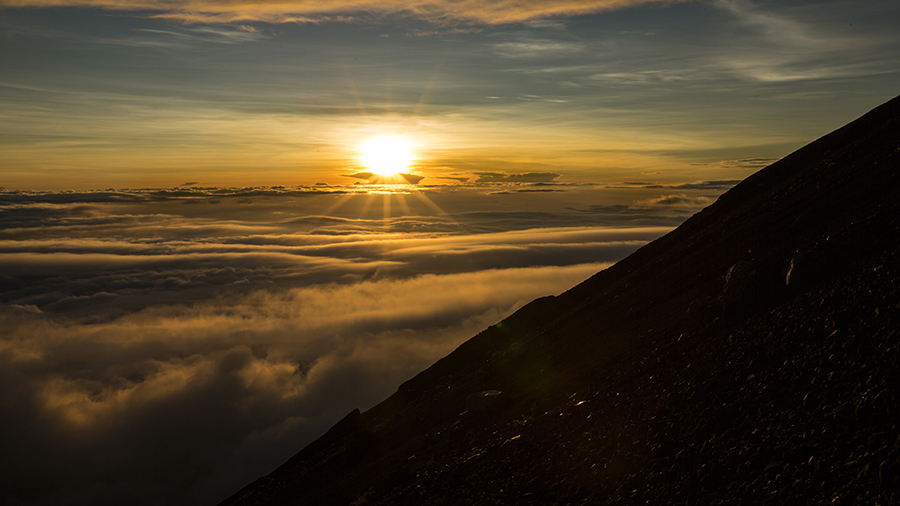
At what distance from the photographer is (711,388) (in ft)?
44.0

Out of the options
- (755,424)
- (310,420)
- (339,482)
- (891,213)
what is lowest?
(310,420)

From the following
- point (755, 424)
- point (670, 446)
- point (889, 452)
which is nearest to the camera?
point (889, 452)

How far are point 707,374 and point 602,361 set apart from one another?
6.99 meters

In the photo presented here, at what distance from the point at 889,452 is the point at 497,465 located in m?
10.9

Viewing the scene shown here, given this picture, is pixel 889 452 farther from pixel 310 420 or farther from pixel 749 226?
pixel 310 420

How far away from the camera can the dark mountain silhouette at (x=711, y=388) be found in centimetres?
999

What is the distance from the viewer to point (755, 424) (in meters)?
11.1

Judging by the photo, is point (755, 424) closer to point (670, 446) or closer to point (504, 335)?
point (670, 446)

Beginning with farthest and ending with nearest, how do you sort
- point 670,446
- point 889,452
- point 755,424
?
point 670,446
point 755,424
point 889,452

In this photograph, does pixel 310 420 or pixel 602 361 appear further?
pixel 310 420

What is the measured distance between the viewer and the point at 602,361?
21016 millimetres

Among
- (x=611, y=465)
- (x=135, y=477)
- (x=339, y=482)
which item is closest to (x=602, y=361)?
(x=611, y=465)

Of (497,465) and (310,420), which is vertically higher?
(497,465)

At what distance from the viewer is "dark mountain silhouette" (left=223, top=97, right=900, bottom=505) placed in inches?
393
